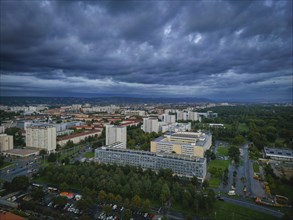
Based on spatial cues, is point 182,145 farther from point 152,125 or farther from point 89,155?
point 152,125

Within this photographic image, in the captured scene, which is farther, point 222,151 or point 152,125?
point 152,125

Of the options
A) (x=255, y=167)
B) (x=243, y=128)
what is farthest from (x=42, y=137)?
(x=243, y=128)

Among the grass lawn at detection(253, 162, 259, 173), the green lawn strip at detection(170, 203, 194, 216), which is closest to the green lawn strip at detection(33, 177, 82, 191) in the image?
the green lawn strip at detection(170, 203, 194, 216)

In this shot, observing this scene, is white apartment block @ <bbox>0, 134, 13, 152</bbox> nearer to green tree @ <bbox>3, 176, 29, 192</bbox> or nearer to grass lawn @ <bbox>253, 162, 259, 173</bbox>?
green tree @ <bbox>3, 176, 29, 192</bbox>

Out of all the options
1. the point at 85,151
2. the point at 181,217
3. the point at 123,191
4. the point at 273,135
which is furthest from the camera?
the point at 273,135

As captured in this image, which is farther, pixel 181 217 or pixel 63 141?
pixel 63 141

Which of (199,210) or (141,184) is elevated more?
(141,184)

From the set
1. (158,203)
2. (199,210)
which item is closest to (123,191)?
(158,203)

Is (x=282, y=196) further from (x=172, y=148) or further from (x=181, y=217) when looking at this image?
(x=172, y=148)
